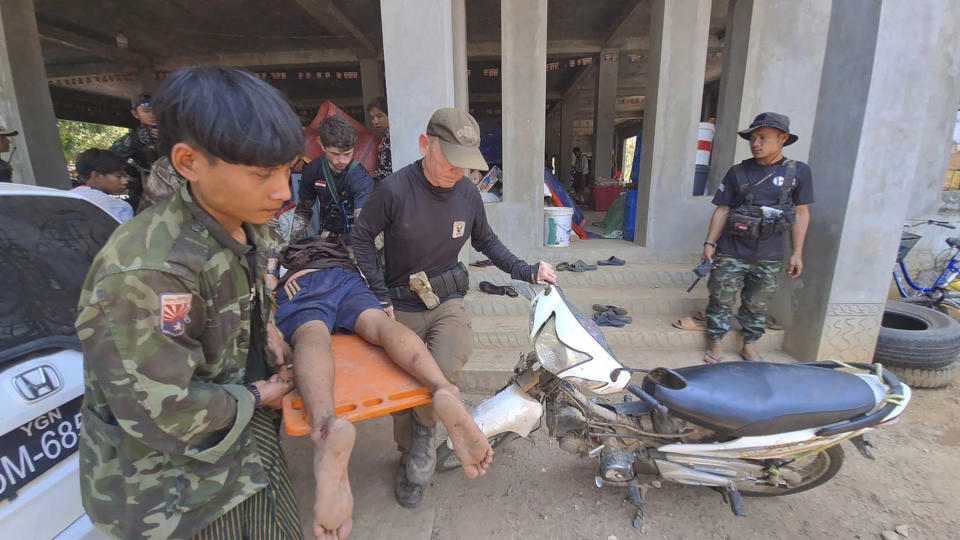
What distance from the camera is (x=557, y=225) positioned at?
5.05 metres

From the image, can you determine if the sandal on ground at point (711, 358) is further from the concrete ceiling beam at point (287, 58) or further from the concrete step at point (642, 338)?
the concrete ceiling beam at point (287, 58)

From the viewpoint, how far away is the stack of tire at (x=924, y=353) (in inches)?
124

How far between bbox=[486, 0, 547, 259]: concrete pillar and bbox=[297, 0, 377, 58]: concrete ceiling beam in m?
3.66

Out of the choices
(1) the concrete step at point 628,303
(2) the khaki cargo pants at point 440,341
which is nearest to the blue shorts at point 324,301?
(2) the khaki cargo pants at point 440,341

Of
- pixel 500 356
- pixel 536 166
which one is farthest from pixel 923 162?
pixel 500 356

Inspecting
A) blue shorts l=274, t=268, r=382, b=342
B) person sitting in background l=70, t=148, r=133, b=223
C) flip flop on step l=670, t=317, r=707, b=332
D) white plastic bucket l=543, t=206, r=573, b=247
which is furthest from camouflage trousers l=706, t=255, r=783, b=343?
person sitting in background l=70, t=148, r=133, b=223

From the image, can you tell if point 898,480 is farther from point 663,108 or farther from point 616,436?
point 663,108

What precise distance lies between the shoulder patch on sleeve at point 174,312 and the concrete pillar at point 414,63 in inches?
111

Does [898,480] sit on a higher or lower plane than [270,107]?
lower

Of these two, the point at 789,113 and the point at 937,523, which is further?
the point at 789,113

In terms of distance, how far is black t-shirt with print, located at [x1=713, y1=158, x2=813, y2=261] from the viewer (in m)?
3.07

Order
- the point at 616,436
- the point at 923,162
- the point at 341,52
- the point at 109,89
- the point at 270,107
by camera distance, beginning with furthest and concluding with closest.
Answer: the point at 109,89
the point at 341,52
the point at 923,162
the point at 616,436
the point at 270,107

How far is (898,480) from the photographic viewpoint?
2322mm

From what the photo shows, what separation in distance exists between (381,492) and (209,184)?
1.94 m
